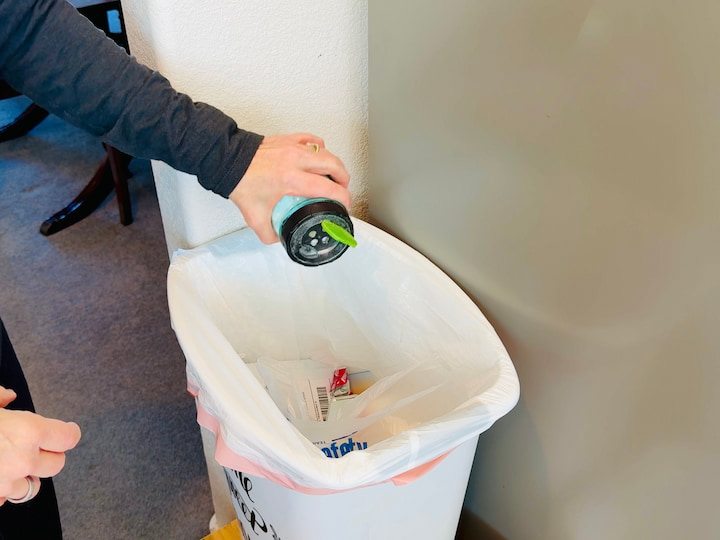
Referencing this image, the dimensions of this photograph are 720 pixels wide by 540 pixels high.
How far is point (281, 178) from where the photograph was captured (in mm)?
533

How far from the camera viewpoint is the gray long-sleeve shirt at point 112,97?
50 centimetres

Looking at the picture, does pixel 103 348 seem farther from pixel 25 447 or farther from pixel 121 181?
pixel 25 447

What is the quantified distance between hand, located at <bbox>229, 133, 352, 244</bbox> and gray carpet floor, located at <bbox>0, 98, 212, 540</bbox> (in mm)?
687

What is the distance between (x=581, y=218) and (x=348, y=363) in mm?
411

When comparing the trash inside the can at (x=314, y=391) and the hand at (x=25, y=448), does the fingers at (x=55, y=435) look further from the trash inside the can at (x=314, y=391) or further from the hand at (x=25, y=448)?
the trash inside the can at (x=314, y=391)

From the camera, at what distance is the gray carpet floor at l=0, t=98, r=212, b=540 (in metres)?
1.05

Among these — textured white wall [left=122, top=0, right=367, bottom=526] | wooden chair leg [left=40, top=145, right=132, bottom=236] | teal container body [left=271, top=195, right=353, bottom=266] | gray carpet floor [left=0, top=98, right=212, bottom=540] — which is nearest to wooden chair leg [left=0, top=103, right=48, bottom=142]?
gray carpet floor [left=0, top=98, right=212, bottom=540]

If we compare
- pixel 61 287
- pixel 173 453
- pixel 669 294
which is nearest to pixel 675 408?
pixel 669 294

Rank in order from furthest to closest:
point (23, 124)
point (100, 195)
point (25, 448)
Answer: point (23, 124), point (100, 195), point (25, 448)

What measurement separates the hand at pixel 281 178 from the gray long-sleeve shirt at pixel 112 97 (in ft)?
0.04

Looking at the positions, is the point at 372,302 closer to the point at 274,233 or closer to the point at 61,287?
the point at 274,233

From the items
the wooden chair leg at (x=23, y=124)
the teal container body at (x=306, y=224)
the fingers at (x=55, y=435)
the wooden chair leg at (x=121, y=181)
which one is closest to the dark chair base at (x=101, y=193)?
the wooden chair leg at (x=121, y=181)

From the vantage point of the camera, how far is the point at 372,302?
0.73 m

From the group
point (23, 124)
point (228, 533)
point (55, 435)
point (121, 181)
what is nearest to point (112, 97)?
point (55, 435)
